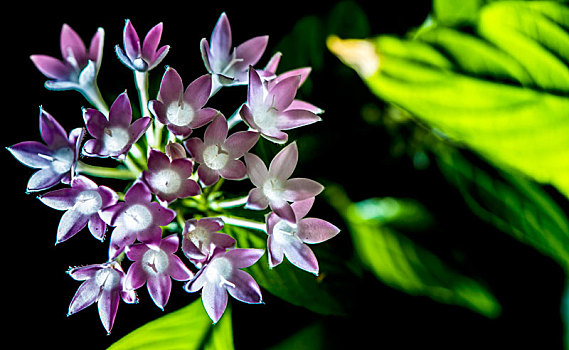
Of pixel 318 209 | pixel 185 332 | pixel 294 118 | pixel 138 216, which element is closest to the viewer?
pixel 138 216

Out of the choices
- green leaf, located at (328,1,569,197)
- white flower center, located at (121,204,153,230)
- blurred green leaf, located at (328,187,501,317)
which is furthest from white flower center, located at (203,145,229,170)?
blurred green leaf, located at (328,187,501,317)

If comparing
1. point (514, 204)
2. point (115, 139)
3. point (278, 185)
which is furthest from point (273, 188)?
point (514, 204)

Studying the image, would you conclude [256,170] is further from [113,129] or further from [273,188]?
[113,129]

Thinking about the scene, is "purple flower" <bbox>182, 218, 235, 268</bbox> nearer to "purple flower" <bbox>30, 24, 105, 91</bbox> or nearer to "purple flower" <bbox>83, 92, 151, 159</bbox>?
"purple flower" <bbox>83, 92, 151, 159</bbox>

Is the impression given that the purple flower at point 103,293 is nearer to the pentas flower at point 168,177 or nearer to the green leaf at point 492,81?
the pentas flower at point 168,177

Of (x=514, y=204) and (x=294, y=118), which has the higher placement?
(x=294, y=118)
